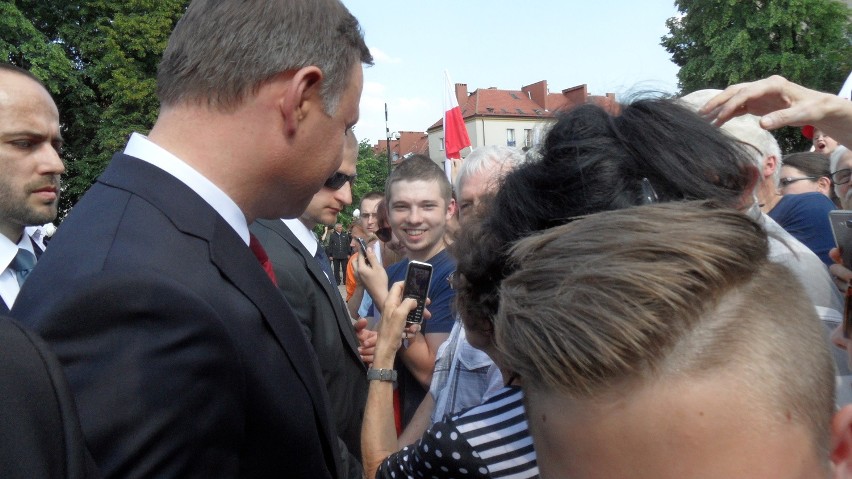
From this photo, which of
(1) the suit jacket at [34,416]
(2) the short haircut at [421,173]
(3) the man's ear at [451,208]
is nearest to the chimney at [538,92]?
(3) the man's ear at [451,208]

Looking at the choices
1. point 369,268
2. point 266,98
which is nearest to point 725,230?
point 266,98

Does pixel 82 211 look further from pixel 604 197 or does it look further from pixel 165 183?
pixel 604 197

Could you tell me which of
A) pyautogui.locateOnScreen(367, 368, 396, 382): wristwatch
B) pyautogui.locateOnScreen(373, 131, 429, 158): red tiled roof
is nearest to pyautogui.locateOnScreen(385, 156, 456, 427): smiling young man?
pyautogui.locateOnScreen(367, 368, 396, 382): wristwatch

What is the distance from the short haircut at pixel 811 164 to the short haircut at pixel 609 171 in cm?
389

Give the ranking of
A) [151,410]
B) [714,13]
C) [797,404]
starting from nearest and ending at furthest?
[797,404], [151,410], [714,13]

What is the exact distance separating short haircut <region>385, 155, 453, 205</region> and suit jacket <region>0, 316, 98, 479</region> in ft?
10.6

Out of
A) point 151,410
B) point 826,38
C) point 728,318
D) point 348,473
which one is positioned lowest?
point 348,473

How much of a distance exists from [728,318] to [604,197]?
51 centimetres

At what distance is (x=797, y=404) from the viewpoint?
790 millimetres

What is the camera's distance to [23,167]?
10.7ft

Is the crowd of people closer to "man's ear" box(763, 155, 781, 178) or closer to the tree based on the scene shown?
"man's ear" box(763, 155, 781, 178)

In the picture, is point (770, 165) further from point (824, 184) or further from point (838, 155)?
point (824, 184)

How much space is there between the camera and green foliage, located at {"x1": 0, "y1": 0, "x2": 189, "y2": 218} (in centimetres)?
2808

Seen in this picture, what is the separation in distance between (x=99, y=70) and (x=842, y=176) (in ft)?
102
